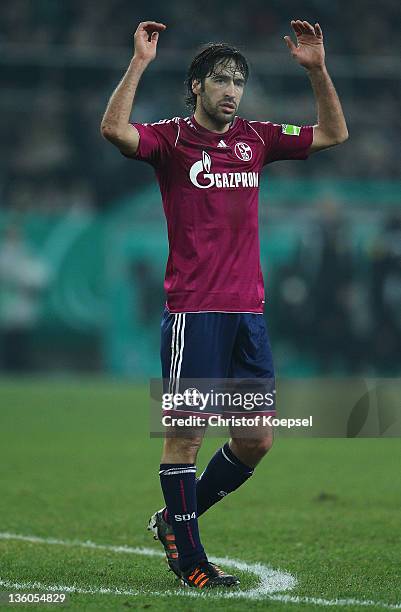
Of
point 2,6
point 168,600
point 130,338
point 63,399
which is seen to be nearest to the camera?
point 168,600

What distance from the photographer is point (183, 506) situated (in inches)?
200

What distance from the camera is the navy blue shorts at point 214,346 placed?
5.06 m

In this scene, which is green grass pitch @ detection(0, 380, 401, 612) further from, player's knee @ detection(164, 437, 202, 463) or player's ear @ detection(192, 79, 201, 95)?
player's ear @ detection(192, 79, 201, 95)

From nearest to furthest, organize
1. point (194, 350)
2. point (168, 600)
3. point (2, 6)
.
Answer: point (168, 600) < point (194, 350) < point (2, 6)

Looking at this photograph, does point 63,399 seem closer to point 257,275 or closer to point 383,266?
point 383,266

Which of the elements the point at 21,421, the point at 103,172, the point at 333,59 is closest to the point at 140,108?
the point at 103,172

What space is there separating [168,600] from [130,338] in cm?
1315

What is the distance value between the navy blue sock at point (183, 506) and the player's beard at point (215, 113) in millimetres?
1490

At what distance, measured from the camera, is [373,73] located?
19.2 m

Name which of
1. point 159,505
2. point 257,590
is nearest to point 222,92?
point 257,590

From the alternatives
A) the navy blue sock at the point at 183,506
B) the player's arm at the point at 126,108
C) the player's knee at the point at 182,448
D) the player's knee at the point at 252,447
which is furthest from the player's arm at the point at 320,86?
the navy blue sock at the point at 183,506

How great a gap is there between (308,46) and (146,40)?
820 mm

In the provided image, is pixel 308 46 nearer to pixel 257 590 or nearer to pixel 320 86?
pixel 320 86

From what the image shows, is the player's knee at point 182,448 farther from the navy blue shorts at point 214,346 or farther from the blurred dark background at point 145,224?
the blurred dark background at point 145,224
